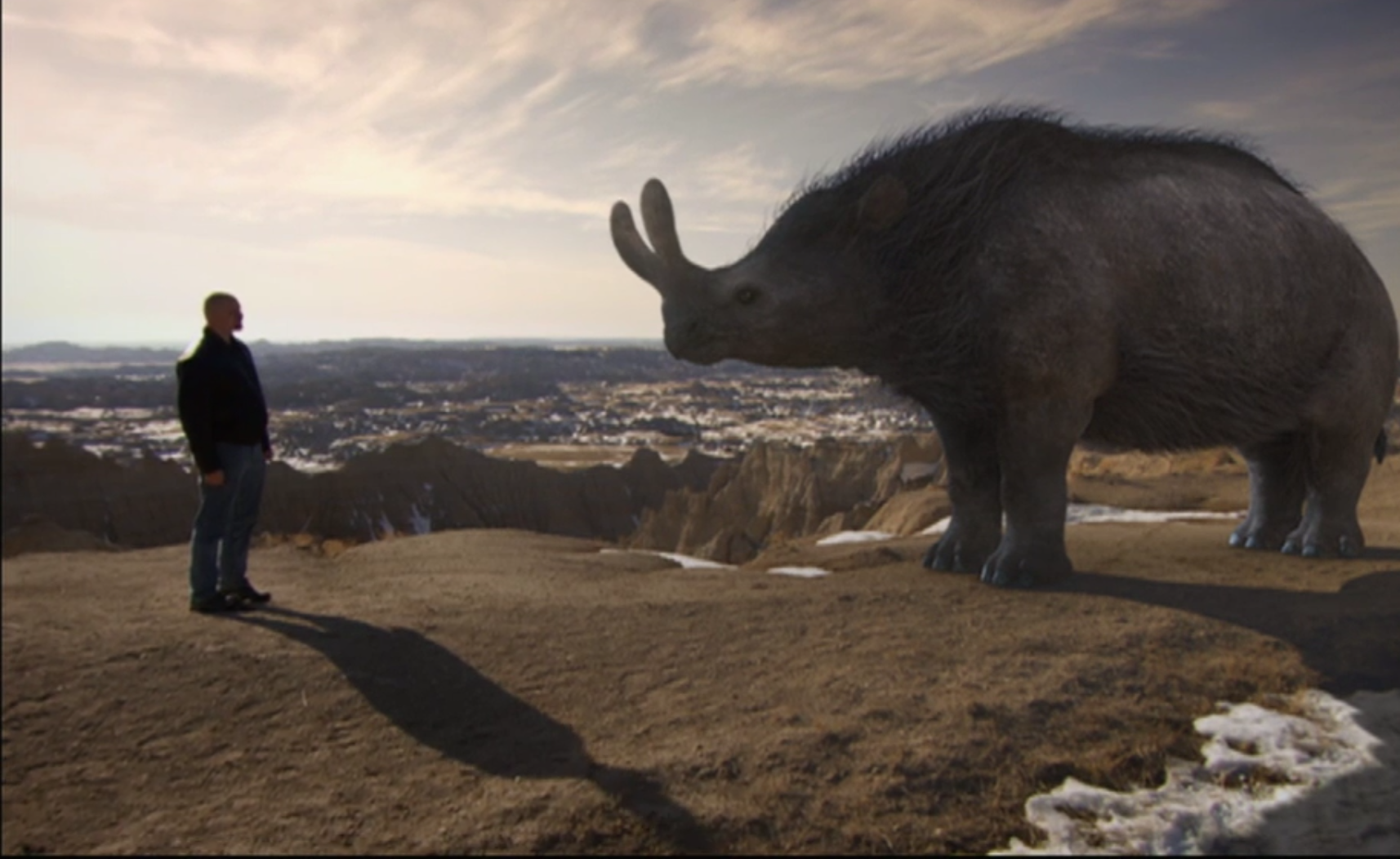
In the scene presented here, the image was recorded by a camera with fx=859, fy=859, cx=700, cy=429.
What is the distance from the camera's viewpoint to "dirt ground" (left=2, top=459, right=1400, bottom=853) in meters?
2.40

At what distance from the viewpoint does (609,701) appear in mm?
3365

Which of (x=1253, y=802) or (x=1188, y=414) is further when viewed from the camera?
(x=1188, y=414)

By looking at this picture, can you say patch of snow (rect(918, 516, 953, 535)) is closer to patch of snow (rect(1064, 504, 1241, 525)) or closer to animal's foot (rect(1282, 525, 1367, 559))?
patch of snow (rect(1064, 504, 1241, 525))

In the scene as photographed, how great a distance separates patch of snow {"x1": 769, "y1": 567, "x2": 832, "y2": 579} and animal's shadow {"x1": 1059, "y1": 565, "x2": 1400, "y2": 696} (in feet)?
5.19

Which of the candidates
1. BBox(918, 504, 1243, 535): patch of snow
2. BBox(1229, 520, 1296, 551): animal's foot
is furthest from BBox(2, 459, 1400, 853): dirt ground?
BBox(918, 504, 1243, 535): patch of snow

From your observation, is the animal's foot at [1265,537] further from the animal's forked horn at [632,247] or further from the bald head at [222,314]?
the bald head at [222,314]

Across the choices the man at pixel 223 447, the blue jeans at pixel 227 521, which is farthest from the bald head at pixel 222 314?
the blue jeans at pixel 227 521

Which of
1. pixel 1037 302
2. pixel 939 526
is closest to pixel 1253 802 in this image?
pixel 1037 302

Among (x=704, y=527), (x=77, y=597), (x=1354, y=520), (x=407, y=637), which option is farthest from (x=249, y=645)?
(x=704, y=527)

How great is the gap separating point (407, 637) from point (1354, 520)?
20.4ft

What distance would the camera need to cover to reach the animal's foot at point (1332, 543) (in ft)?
19.2

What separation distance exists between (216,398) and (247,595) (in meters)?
0.95

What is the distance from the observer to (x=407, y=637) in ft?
12.3

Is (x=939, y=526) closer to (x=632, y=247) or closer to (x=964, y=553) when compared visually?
(x=964, y=553)
